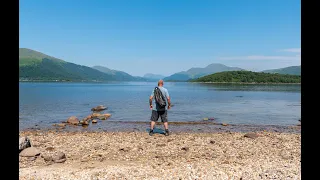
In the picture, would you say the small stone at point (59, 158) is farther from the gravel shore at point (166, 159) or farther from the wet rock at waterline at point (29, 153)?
the wet rock at waterline at point (29, 153)

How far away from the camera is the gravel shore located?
286 inches

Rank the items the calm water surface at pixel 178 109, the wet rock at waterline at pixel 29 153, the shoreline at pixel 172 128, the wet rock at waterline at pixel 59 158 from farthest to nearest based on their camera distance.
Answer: the calm water surface at pixel 178 109 < the shoreline at pixel 172 128 < the wet rock at waterline at pixel 29 153 < the wet rock at waterline at pixel 59 158

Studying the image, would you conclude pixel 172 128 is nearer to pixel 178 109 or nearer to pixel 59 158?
pixel 59 158

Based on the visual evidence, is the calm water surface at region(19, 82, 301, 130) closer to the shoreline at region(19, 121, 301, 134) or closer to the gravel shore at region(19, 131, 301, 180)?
the shoreline at region(19, 121, 301, 134)

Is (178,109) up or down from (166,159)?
down

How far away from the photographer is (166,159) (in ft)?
30.9

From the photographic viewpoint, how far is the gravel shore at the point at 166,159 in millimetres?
7262

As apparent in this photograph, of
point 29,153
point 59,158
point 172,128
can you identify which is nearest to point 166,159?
point 59,158

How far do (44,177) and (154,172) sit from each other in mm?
3263

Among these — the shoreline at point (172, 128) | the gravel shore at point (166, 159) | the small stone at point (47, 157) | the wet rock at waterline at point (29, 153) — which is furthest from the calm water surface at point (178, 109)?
the small stone at point (47, 157)

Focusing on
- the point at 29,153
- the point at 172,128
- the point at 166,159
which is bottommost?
the point at 172,128
